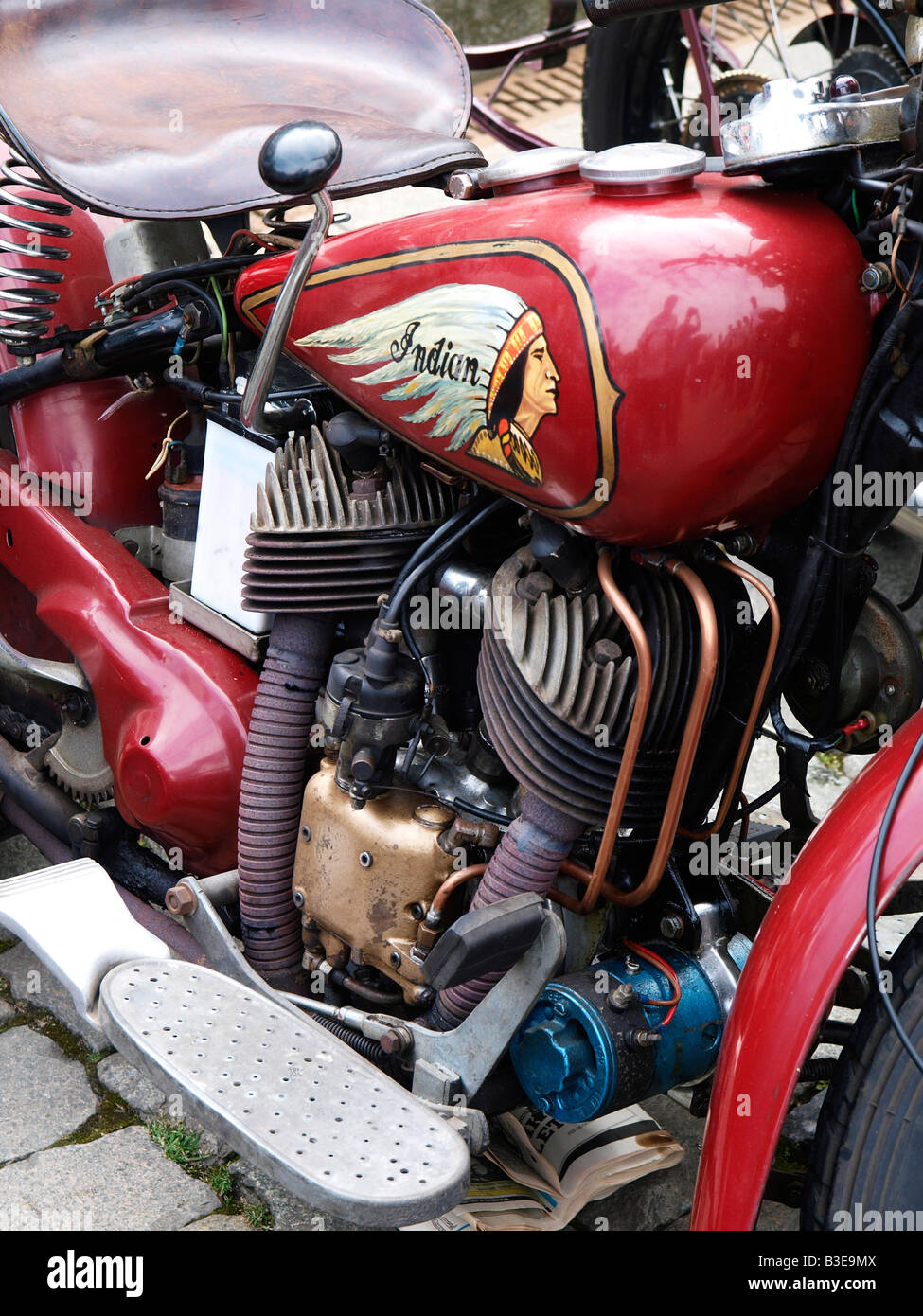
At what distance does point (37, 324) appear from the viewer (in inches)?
94.9

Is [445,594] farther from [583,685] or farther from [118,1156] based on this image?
[118,1156]

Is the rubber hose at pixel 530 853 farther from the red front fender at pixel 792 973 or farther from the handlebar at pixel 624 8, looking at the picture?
the handlebar at pixel 624 8

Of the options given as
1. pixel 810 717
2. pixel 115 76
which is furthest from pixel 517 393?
pixel 115 76

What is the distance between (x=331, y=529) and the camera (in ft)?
6.31

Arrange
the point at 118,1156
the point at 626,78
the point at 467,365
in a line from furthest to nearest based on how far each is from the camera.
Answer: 1. the point at 626,78
2. the point at 118,1156
3. the point at 467,365

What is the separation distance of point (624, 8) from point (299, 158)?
1.41ft

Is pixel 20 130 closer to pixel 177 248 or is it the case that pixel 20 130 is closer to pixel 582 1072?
pixel 177 248

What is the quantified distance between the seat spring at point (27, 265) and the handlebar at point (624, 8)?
953mm

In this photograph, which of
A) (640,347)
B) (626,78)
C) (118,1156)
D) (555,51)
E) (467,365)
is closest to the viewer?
(640,347)

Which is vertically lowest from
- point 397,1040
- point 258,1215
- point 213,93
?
point 258,1215

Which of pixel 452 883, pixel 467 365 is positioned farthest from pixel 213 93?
pixel 452 883

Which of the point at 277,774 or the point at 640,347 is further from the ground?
the point at 640,347

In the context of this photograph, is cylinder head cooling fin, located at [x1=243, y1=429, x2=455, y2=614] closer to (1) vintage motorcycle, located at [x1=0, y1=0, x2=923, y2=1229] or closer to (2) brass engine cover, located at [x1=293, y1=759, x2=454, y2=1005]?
(1) vintage motorcycle, located at [x1=0, y1=0, x2=923, y2=1229]

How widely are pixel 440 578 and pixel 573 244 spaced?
509 millimetres
